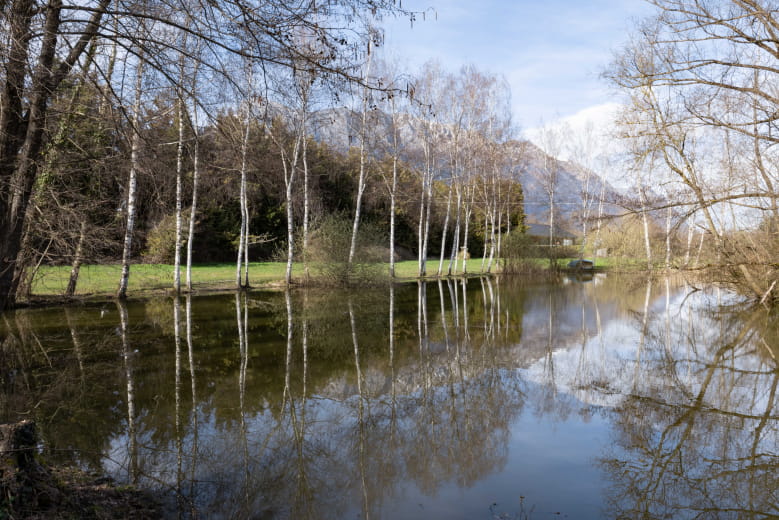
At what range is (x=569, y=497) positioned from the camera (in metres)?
4.26

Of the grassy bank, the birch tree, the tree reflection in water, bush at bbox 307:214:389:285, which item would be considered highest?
the birch tree

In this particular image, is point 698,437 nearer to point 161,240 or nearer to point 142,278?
point 142,278

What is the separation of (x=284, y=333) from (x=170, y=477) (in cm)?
689

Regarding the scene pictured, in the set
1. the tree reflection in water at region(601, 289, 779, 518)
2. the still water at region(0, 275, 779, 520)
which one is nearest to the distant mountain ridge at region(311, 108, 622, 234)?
the tree reflection in water at region(601, 289, 779, 518)

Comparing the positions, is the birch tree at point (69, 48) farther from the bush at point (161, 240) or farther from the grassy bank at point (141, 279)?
the bush at point (161, 240)

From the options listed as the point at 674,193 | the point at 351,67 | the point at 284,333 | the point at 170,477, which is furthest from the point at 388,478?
the point at 674,193

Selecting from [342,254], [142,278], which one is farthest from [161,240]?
[342,254]

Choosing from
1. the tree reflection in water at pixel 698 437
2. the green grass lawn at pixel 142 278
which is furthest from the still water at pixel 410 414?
the green grass lawn at pixel 142 278

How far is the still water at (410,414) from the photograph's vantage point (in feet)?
13.8

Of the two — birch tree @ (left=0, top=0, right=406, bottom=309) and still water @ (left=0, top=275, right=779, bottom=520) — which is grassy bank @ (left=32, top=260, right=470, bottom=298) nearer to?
still water @ (left=0, top=275, right=779, bottom=520)

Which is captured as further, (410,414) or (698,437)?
(410,414)

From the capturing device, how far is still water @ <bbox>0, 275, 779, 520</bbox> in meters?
4.22

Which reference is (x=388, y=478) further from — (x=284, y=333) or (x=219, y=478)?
(x=284, y=333)

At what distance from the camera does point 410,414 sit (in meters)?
6.04
